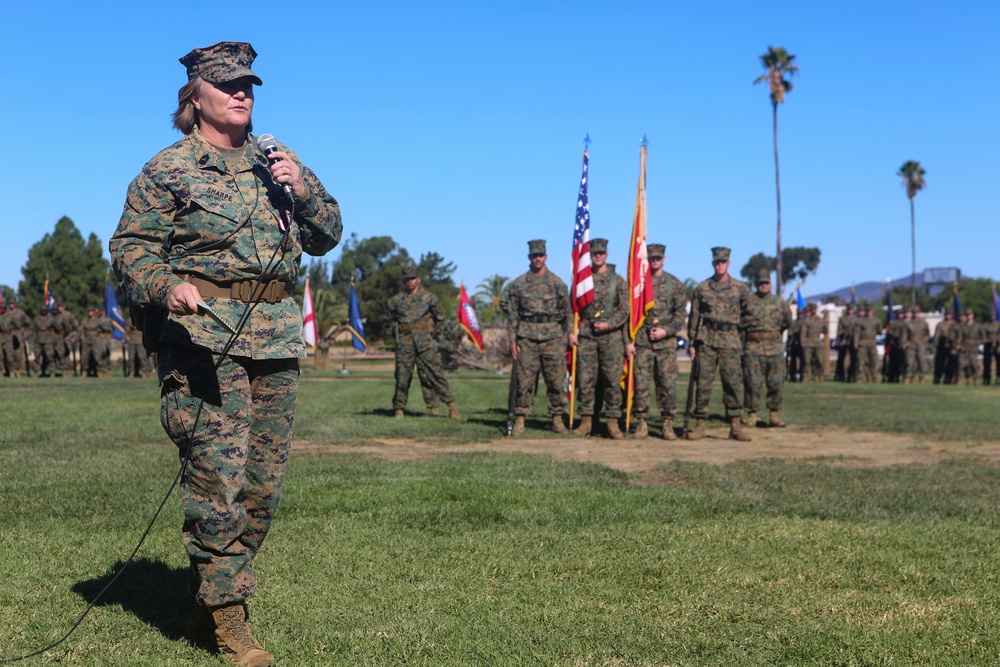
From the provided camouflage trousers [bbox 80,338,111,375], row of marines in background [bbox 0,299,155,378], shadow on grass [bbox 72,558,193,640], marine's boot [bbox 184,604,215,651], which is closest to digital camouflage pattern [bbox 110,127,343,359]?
marine's boot [bbox 184,604,215,651]

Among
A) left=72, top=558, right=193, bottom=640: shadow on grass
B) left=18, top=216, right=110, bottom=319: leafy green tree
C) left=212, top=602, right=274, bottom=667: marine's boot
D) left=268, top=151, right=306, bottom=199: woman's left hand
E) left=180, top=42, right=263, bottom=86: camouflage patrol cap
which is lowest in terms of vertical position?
left=72, top=558, right=193, bottom=640: shadow on grass

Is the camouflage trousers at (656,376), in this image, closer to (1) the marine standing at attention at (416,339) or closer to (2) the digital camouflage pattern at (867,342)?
(1) the marine standing at attention at (416,339)

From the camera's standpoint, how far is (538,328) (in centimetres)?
1449

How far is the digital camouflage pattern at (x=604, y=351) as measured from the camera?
14188mm

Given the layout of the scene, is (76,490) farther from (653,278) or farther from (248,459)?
(653,278)

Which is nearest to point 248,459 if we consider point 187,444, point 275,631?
point 187,444

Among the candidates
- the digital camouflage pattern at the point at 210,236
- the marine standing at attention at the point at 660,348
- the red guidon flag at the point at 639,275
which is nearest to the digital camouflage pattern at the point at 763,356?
the marine standing at attention at the point at 660,348

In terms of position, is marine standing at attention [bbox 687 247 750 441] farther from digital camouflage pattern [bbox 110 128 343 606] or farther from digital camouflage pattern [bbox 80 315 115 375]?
digital camouflage pattern [bbox 80 315 115 375]

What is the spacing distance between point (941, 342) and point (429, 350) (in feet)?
75.3

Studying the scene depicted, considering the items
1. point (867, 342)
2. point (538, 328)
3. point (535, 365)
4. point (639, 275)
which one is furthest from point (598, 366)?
point (867, 342)

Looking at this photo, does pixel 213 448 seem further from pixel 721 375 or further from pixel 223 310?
pixel 721 375

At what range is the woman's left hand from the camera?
436 cm

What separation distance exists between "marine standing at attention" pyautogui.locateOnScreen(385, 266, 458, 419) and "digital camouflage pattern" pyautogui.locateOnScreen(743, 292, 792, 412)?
454cm

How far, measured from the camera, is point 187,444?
4.43 m
